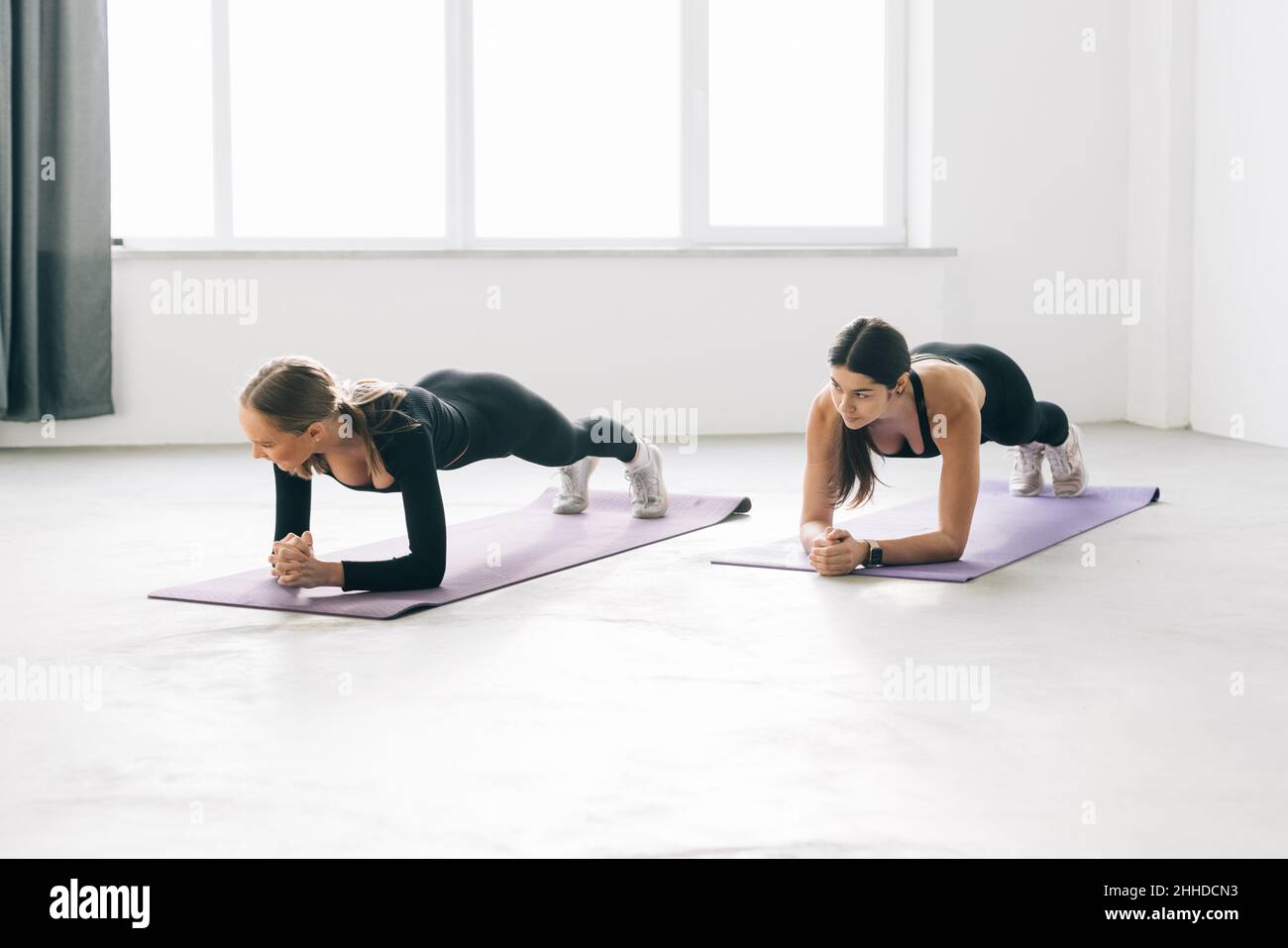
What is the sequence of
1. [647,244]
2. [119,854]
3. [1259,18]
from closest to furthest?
[119,854]
[1259,18]
[647,244]

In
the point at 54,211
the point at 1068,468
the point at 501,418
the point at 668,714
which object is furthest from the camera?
the point at 54,211

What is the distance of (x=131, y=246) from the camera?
603 centimetres

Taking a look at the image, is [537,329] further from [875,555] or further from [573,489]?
[875,555]

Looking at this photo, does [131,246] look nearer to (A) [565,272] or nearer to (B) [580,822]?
(A) [565,272]

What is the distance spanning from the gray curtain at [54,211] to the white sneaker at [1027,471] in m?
3.58

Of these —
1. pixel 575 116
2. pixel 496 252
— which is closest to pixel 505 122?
pixel 575 116

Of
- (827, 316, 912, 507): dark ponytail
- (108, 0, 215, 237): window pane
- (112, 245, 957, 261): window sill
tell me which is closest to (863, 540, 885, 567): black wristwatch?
(827, 316, 912, 507): dark ponytail

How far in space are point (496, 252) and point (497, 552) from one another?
2.82m

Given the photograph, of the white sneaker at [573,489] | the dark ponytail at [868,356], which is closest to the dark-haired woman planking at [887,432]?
the dark ponytail at [868,356]

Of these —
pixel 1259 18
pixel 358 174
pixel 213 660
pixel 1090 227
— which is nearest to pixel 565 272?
pixel 358 174

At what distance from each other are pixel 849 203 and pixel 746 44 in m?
0.82

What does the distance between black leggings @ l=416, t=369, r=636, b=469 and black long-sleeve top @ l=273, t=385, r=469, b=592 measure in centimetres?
18

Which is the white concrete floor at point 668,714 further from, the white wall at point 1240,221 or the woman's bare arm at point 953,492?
the white wall at point 1240,221

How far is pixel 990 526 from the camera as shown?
146 inches
